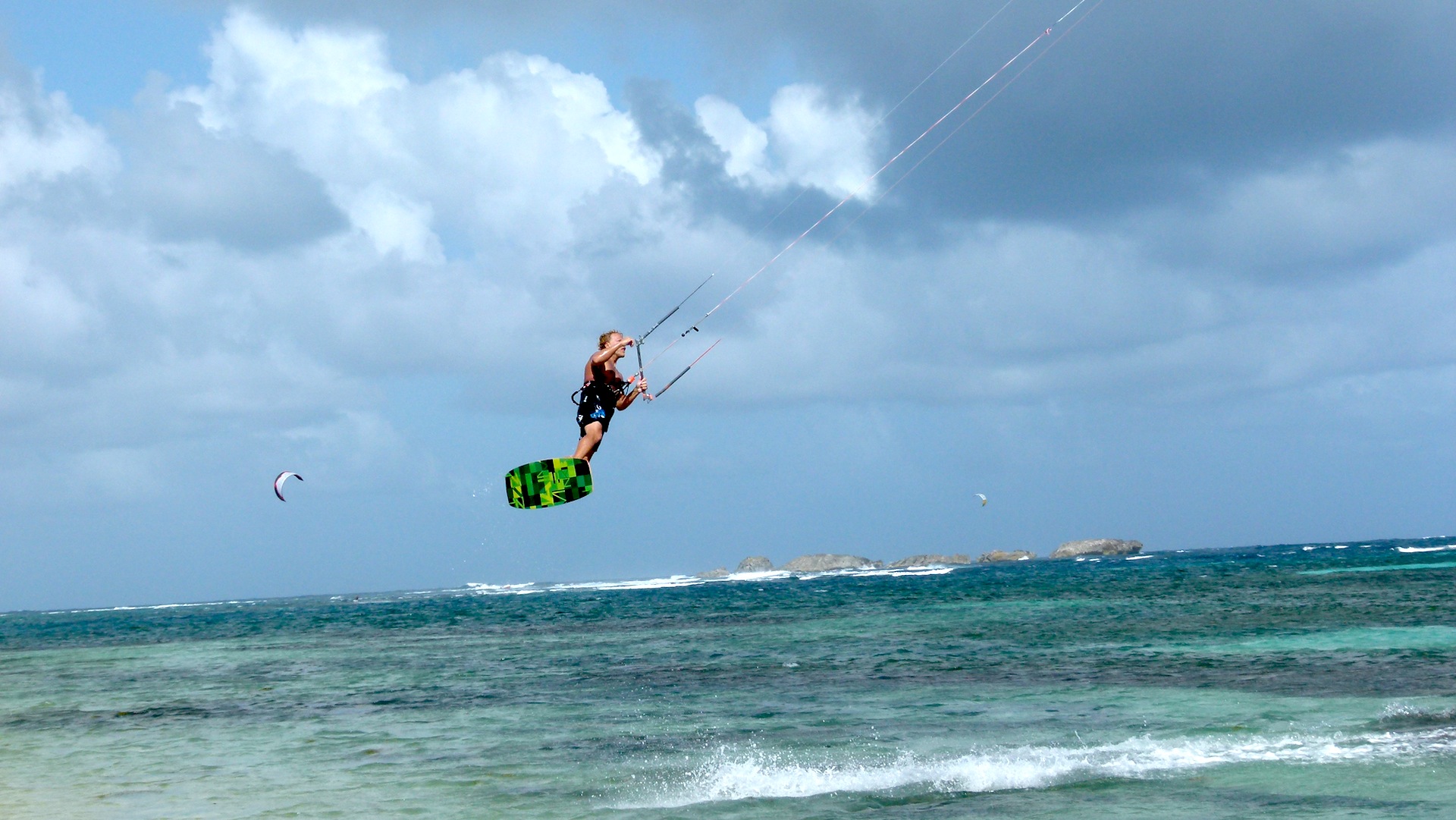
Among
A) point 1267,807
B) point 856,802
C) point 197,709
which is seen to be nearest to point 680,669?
point 197,709

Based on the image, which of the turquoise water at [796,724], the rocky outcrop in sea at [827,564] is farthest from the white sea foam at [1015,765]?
the rocky outcrop in sea at [827,564]

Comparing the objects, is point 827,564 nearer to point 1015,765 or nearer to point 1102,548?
point 1102,548

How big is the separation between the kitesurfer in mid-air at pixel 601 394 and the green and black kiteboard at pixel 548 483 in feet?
1.81

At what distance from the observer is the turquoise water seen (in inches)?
547

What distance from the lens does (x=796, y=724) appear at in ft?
63.0

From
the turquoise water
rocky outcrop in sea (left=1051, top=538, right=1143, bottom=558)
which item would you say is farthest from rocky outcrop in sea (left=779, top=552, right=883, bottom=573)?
the turquoise water

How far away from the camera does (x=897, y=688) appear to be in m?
23.2

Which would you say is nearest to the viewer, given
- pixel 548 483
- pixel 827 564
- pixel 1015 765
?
pixel 1015 765

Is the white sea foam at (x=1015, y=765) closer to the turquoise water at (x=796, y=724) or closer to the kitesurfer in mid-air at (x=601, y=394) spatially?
the turquoise water at (x=796, y=724)

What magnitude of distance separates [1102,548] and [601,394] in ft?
615

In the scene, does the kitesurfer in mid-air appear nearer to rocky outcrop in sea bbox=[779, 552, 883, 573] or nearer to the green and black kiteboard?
the green and black kiteboard

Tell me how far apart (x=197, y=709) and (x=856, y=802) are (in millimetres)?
17830

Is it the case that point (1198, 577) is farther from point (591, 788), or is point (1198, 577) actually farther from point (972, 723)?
point (591, 788)

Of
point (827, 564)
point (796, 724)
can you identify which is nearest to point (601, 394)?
point (796, 724)
